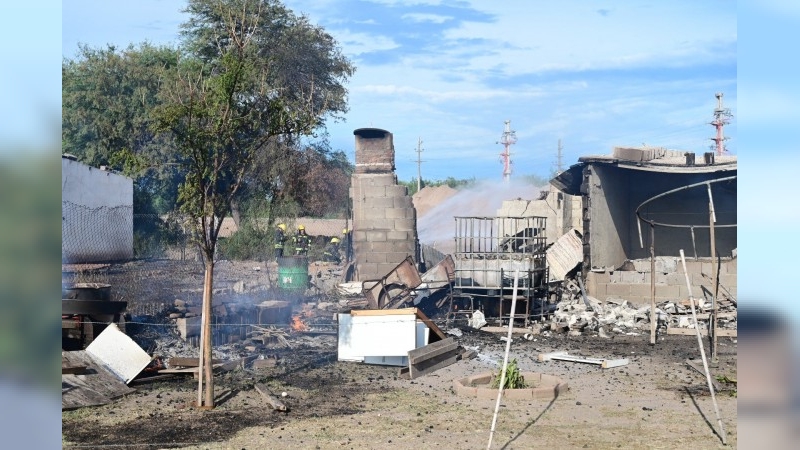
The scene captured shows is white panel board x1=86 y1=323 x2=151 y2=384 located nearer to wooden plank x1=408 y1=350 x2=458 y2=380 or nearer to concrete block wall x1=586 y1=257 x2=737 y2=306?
wooden plank x1=408 y1=350 x2=458 y2=380

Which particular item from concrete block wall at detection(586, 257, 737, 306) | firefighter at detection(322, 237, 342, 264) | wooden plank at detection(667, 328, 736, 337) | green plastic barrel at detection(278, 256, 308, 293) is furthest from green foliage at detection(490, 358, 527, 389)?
firefighter at detection(322, 237, 342, 264)

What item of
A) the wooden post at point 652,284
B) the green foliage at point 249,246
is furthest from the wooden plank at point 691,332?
the green foliage at point 249,246

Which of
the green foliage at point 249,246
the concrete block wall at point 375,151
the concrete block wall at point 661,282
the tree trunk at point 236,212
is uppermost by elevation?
the concrete block wall at point 375,151

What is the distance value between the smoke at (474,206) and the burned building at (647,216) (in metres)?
7.23

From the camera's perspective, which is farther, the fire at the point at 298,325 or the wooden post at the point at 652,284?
the fire at the point at 298,325

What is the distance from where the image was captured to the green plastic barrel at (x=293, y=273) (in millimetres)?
21875

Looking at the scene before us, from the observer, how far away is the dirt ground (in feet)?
30.8

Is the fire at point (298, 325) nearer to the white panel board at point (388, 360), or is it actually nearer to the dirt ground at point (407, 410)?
the dirt ground at point (407, 410)

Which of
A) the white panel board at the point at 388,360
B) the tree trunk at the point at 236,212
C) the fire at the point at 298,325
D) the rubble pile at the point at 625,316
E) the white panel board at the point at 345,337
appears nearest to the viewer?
the white panel board at the point at 388,360

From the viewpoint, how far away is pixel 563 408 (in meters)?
11.0

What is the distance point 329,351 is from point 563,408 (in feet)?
18.2

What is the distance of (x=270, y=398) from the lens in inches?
439

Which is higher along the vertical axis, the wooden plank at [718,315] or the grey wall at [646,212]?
the grey wall at [646,212]
